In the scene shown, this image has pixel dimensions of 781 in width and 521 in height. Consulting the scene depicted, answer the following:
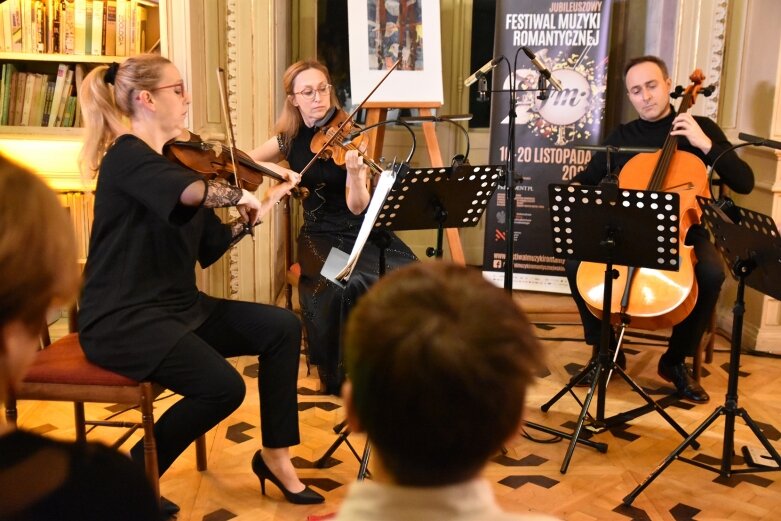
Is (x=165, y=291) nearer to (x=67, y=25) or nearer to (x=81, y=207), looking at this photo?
(x=81, y=207)

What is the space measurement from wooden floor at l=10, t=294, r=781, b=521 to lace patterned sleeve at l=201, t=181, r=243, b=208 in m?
0.89

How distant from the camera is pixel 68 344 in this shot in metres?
2.42

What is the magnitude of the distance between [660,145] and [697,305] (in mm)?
722

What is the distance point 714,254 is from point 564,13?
63.4 inches

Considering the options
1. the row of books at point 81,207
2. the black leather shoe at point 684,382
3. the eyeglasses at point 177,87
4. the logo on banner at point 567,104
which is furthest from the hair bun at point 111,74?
the logo on banner at point 567,104

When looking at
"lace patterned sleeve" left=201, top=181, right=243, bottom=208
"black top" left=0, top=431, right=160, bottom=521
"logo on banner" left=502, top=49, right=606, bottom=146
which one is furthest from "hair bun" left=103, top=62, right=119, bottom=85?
"logo on banner" left=502, top=49, right=606, bottom=146

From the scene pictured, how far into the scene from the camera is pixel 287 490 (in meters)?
2.53

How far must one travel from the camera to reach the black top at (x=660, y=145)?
11.3 ft

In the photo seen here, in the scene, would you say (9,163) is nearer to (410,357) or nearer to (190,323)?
(410,357)

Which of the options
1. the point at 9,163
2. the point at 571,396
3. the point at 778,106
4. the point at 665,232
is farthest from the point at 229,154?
the point at 778,106

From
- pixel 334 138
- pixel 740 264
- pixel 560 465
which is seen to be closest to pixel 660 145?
pixel 740 264

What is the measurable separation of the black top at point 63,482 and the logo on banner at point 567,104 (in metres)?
3.81

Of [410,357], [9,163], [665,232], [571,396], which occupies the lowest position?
[571,396]

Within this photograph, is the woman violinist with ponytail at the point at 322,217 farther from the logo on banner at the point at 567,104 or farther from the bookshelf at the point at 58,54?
the logo on banner at the point at 567,104
